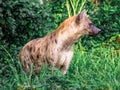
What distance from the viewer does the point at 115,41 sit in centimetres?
1341

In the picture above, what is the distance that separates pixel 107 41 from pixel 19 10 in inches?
137

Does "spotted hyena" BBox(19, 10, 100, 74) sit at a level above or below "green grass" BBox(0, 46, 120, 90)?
above

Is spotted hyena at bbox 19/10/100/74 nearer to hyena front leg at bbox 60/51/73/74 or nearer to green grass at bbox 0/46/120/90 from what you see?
hyena front leg at bbox 60/51/73/74

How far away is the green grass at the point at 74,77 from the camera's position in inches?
352

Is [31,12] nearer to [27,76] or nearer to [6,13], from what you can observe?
[6,13]

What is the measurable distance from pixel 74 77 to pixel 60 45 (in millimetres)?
536

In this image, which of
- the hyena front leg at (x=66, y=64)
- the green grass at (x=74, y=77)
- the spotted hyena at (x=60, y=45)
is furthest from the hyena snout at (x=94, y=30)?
the green grass at (x=74, y=77)

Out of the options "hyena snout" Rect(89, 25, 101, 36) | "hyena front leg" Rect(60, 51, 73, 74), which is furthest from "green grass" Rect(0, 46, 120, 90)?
"hyena snout" Rect(89, 25, 101, 36)

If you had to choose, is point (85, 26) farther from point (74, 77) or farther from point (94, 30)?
point (74, 77)

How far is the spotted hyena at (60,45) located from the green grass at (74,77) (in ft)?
0.59

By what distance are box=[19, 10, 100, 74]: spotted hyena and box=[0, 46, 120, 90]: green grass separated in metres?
0.18

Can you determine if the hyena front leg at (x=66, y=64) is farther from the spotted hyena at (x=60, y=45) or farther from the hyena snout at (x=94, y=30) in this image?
the hyena snout at (x=94, y=30)

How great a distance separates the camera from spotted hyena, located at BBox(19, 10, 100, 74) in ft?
31.9

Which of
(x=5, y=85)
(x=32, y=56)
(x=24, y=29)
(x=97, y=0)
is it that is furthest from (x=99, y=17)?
(x=5, y=85)
